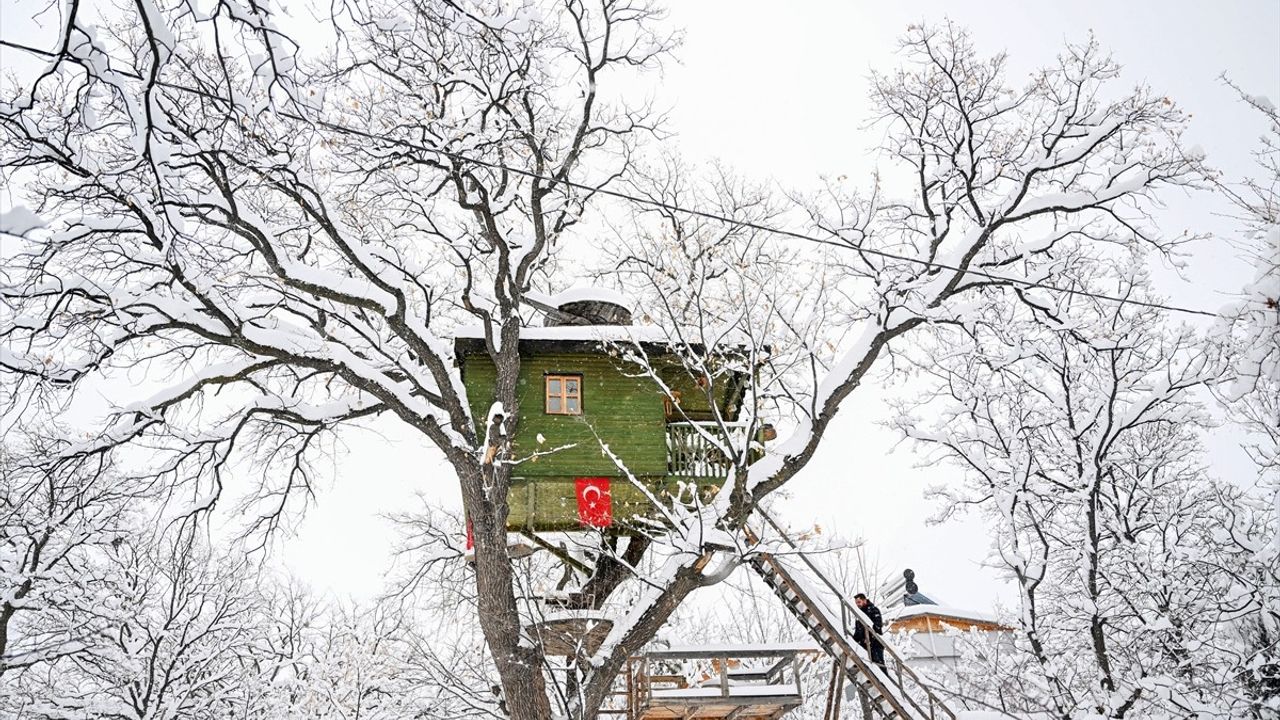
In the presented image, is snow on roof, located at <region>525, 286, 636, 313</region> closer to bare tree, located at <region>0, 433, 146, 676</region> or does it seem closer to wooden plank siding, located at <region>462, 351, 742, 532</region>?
wooden plank siding, located at <region>462, 351, 742, 532</region>

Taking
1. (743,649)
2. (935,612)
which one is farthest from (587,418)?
(935,612)

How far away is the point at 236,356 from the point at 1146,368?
1466cm

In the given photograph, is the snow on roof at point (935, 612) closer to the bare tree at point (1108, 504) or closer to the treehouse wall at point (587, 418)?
the bare tree at point (1108, 504)

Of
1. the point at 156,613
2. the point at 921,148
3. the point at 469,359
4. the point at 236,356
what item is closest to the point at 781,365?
the point at 921,148

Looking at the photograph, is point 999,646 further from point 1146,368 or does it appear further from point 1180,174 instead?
point 1180,174

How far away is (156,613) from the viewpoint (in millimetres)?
23406

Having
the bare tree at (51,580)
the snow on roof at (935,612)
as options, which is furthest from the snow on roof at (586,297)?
the snow on roof at (935,612)

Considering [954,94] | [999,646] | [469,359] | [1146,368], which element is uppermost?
[954,94]

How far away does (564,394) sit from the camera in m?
16.9

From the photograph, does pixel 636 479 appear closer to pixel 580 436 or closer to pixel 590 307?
pixel 580 436

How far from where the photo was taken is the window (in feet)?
55.0

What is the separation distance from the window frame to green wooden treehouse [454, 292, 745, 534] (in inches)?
0.7

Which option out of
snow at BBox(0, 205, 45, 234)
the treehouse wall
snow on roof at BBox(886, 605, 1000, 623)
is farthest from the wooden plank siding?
snow on roof at BBox(886, 605, 1000, 623)

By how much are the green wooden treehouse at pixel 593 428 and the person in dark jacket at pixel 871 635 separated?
3220 millimetres
